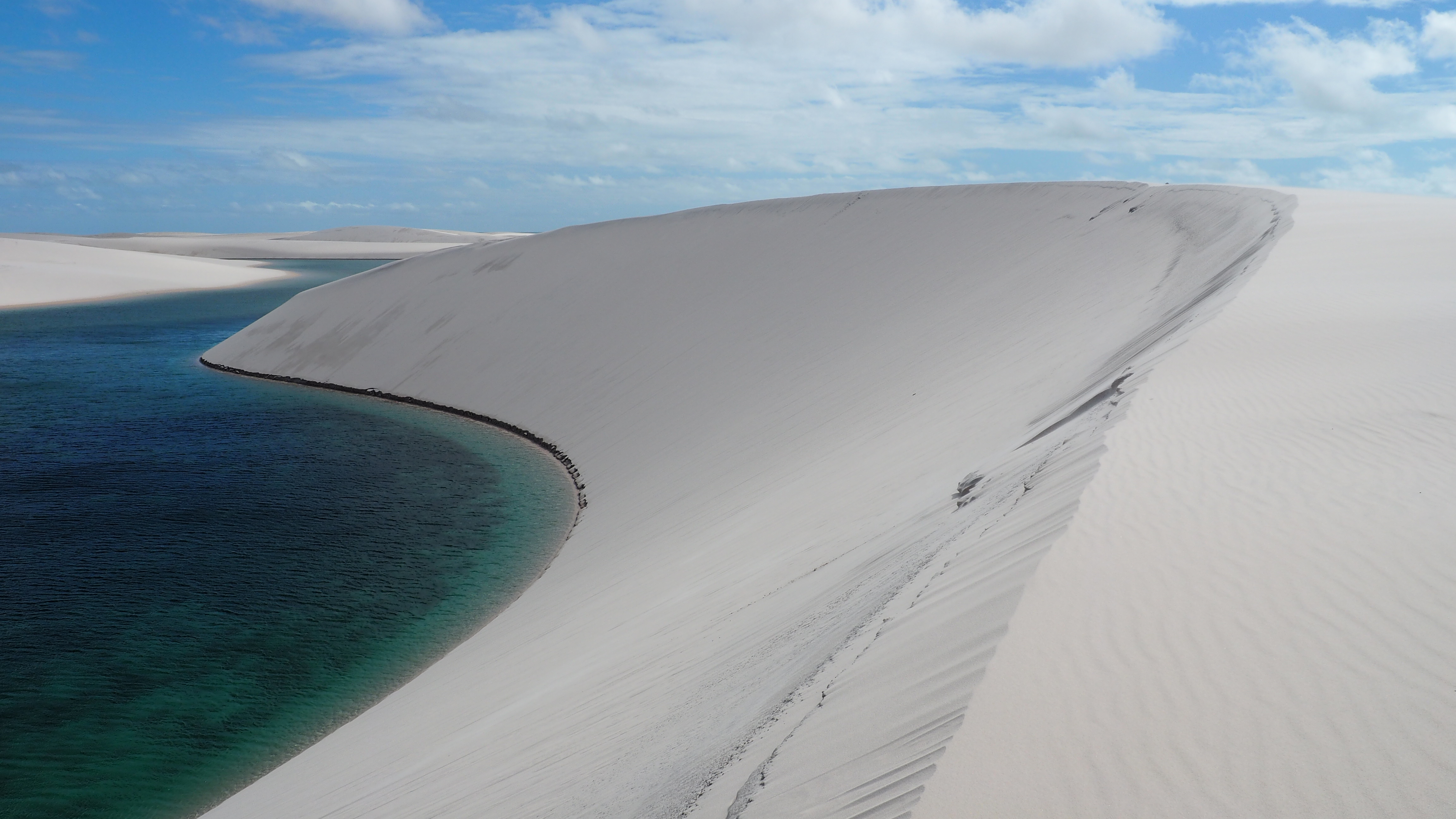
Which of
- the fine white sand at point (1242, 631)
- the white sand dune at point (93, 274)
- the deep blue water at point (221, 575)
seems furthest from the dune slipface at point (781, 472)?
the white sand dune at point (93, 274)

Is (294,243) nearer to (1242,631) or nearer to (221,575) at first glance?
(221,575)

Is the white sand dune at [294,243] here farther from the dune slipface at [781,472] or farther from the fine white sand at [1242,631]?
the fine white sand at [1242,631]

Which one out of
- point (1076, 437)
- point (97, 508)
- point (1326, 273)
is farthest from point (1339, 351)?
point (97, 508)

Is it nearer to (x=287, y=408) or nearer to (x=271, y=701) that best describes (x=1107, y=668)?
(x=271, y=701)

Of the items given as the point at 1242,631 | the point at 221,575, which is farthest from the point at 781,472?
the point at 1242,631

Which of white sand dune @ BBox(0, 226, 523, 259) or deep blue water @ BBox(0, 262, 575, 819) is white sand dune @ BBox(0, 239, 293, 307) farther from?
deep blue water @ BBox(0, 262, 575, 819)

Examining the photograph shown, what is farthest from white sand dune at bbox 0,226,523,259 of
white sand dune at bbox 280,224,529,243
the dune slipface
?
the dune slipface

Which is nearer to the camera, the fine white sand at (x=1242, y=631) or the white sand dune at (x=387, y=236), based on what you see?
the fine white sand at (x=1242, y=631)
